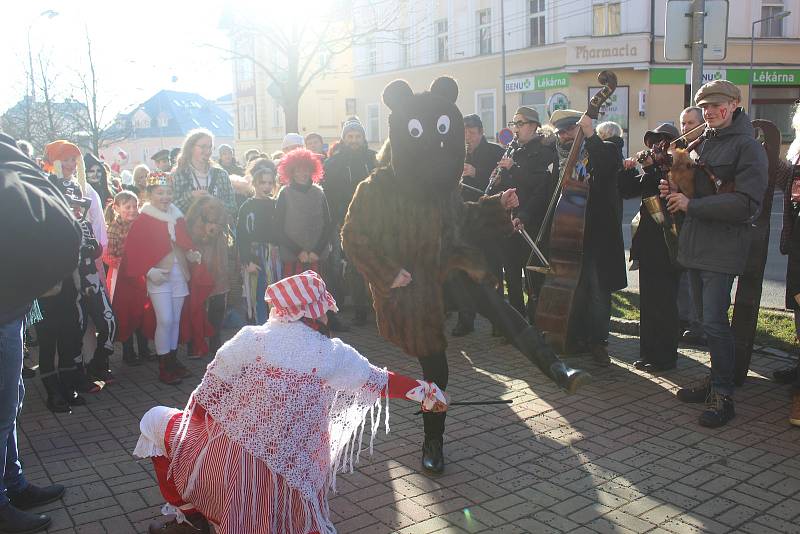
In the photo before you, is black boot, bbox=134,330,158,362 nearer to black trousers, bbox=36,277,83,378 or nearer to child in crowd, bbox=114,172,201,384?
child in crowd, bbox=114,172,201,384

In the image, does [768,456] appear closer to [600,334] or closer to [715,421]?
[715,421]

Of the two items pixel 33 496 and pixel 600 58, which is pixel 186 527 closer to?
pixel 33 496

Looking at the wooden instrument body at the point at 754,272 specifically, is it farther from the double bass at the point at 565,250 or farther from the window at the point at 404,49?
the window at the point at 404,49

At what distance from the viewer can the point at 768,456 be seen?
4559 mm

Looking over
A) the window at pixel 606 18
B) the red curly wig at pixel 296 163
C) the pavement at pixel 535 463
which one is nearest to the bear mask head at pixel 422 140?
the pavement at pixel 535 463

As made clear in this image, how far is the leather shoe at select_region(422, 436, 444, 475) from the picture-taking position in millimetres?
4477

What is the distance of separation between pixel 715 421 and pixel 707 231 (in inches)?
48.9

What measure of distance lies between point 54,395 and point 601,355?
4335 mm

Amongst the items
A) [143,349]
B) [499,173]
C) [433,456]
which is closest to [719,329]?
[433,456]

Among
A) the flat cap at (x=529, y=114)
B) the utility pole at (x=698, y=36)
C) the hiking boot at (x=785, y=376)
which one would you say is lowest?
the hiking boot at (x=785, y=376)

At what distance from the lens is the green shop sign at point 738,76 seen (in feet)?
93.0

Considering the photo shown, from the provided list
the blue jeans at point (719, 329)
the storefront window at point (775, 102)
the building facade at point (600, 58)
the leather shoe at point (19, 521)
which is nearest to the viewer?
the leather shoe at point (19, 521)

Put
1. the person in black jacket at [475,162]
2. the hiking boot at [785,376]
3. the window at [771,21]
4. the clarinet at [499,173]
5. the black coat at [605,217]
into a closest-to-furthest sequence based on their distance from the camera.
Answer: the hiking boot at [785,376] < the black coat at [605,217] < the clarinet at [499,173] < the person in black jacket at [475,162] < the window at [771,21]

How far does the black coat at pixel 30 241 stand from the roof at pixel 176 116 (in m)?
65.8
